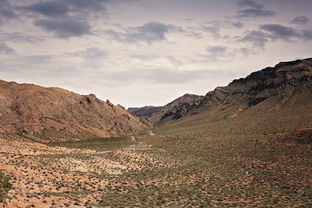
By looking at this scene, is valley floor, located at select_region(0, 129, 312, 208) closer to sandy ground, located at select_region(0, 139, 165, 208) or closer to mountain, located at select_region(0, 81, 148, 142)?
sandy ground, located at select_region(0, 139, 165, 208)

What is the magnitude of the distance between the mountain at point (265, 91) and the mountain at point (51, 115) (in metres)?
52.3

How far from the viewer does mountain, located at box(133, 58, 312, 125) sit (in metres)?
110

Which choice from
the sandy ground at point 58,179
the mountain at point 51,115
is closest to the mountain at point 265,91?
the mountain at point 51,115

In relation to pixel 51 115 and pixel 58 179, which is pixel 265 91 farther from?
pixel 58 179

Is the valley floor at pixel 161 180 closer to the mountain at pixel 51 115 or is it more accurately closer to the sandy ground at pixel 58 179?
the sandy ground at pixel 58 179

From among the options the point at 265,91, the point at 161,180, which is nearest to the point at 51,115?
the point at 161,180

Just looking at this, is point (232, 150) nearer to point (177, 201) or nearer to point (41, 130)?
point (177, 201)

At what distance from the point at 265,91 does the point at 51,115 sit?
95806mm

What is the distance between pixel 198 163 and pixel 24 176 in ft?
79.0

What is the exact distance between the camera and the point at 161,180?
94.7 feet

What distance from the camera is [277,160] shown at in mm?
39531

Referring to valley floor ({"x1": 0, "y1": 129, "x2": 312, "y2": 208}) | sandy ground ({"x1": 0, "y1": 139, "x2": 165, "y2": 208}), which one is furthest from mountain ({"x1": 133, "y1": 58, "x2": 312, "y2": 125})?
sandy ground ({"x1": 0, "y1": 139, "x2": 165, "y2": 208})

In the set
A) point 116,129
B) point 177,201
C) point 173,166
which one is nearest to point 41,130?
point 116,129

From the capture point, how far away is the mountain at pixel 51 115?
7950 centimetres
